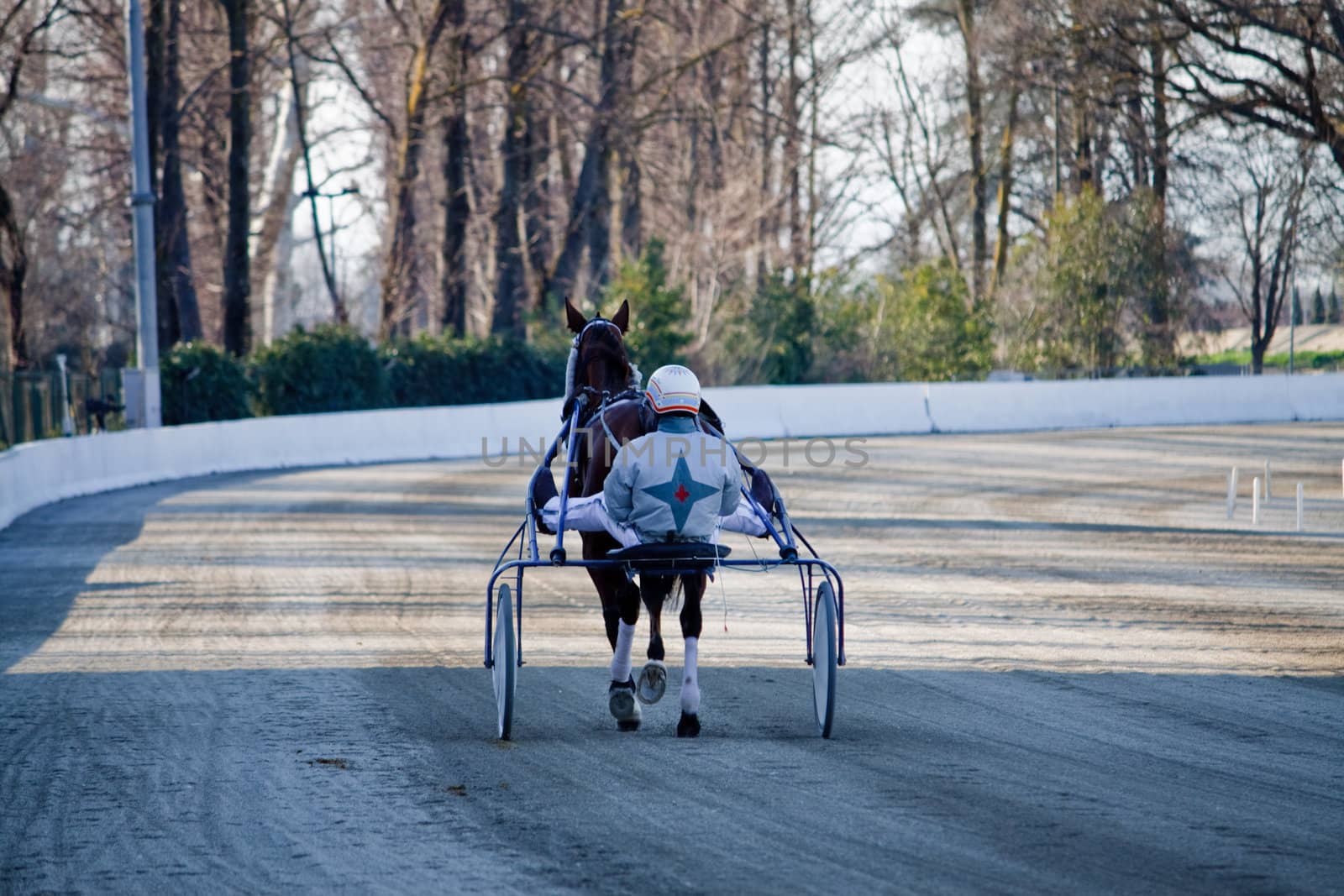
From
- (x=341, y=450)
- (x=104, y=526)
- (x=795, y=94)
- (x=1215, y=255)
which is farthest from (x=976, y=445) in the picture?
(x=1215, y=255)

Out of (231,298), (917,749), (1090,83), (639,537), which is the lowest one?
(917,749)

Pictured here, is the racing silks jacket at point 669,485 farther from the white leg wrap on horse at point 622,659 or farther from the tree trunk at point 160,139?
the tree trunk at point 160,139

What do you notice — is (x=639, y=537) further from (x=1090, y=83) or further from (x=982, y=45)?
(x=982, y=45)

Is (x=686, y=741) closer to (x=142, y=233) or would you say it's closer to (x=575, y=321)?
(x=575, y=321)

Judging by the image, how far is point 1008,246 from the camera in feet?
194

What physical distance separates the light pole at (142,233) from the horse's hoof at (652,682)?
21.7 meters

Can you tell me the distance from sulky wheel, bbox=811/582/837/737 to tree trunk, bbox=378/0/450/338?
3620cm

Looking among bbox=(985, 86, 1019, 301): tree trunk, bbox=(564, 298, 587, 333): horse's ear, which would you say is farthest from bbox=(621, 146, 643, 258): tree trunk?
bbox=(564, 298, 587, 333): horse's ear

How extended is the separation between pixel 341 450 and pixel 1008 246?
3320 cm

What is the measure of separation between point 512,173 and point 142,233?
64.1ft

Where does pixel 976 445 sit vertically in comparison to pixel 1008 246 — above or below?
below

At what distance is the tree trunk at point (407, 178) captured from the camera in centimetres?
4259

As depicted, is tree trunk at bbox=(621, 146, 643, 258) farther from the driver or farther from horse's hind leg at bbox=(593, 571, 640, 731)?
the driver

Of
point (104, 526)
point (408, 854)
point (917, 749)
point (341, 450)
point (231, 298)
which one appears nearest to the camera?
point (408, 854)
